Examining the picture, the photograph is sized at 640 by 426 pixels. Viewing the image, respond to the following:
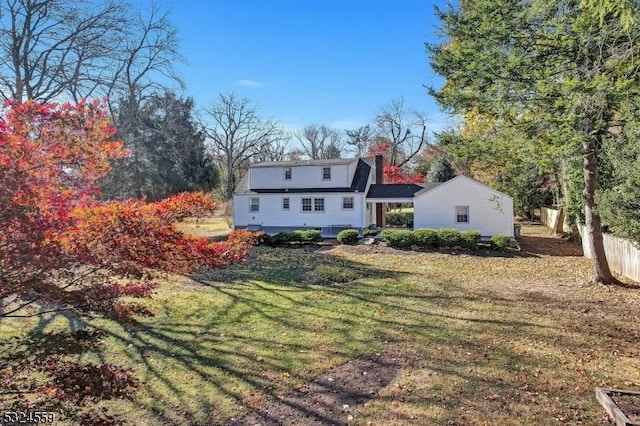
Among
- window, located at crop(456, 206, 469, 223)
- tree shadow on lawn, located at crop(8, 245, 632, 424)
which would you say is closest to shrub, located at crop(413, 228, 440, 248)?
window, located at crop(456, 206, 469, 223)

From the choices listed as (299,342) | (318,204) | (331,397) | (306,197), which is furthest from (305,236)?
(331,397)

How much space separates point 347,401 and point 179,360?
3235 mm

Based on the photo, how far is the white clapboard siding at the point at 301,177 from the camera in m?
24.5

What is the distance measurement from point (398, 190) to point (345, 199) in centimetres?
338

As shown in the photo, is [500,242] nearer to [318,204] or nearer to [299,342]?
[318,204]

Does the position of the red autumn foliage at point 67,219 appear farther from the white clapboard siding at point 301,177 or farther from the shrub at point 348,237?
the white clapboard siding at point 301,177

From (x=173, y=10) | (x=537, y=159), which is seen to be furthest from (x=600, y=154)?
(x=173, y=10)

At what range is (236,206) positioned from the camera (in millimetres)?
26422

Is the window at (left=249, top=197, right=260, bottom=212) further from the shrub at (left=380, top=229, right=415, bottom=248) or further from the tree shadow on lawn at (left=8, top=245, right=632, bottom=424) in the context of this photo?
the tree shadow on lawn at (left=8, top=245, right=632, bottom=424)

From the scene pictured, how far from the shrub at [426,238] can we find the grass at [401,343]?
5.38 metres

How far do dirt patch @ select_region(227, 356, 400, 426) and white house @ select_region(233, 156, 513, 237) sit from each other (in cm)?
1668

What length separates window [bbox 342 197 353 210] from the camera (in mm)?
24094

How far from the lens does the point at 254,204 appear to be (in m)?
26.3

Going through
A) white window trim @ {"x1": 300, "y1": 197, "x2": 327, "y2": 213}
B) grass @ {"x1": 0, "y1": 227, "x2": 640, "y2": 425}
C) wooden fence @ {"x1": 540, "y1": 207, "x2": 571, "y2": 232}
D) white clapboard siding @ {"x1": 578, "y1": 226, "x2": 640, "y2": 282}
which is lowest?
grass @ {"x1": 0, "y1": 227, "x2": 640, "y2": 425}
